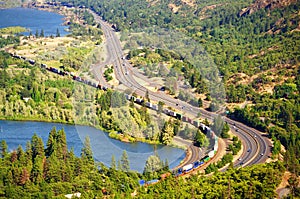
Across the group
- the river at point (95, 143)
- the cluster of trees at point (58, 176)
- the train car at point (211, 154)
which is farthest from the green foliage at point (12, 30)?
the train car at point (211, 154)

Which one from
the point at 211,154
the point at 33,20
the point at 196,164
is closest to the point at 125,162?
the point at 196,164

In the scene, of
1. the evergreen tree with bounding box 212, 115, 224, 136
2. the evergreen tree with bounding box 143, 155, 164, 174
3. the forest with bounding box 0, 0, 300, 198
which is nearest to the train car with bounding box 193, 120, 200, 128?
the evergreen tree with bounding box 212, 115, 224, 136

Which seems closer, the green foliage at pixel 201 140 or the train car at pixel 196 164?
the train car at pixel 196 164

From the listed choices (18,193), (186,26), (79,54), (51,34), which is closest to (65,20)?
(51,34)

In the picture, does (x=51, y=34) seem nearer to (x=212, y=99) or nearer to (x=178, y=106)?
(x=212, y=99)

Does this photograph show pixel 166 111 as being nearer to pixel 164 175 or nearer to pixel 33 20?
pixel 164 175

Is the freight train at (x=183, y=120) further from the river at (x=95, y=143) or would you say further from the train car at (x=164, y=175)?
the river at (x=95, y=143)
